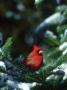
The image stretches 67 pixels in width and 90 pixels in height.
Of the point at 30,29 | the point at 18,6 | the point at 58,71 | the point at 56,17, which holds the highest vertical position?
the point at 18,6

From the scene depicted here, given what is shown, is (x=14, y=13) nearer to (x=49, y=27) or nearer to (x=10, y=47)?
(x=49, y=27)

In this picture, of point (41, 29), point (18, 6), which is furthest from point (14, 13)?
point (41, 29)

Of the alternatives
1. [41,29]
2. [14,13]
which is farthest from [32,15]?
[41,29]

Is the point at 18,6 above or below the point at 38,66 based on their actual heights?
above

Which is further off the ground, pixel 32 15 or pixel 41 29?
pixel 32 15

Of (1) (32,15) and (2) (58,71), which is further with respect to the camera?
(1) (32,15)

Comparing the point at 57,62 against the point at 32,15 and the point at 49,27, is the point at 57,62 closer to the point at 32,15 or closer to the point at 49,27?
the point at 49,27

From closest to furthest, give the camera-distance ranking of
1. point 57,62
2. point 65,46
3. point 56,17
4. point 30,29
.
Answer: point 57,62
point 65,46
point 56,17
point 30,29

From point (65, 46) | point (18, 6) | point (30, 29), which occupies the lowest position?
point (65, 46)

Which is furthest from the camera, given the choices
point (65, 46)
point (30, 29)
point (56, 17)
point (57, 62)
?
point (30, 29)
